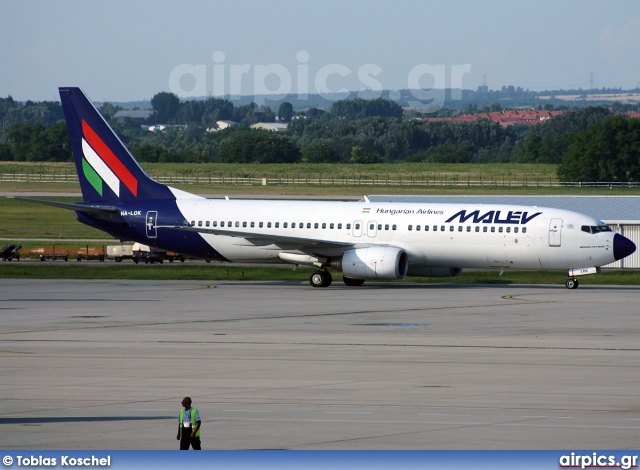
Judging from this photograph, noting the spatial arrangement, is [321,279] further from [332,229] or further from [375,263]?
[375,263]

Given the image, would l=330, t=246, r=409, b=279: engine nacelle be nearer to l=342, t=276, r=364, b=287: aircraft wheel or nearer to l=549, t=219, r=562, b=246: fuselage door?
l=342, t=276, r=364, b=287: aircraft wheel

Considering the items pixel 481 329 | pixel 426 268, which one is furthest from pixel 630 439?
pixel 426 268

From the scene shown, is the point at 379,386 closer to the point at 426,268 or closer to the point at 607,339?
the point at 607,339

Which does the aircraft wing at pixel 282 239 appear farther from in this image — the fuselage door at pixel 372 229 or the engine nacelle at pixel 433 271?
the engine nacelle at pixel 433 271

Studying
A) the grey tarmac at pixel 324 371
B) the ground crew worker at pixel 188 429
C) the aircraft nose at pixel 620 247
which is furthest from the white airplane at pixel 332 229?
the ground crew worker at pixel 188 429

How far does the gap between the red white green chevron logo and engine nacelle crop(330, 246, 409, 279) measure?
12573 millimetres

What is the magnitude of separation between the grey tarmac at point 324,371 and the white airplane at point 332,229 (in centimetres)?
359

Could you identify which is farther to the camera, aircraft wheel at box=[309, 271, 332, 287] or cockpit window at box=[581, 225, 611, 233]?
aircraft wheel at box=[309, 271, 332, 287]

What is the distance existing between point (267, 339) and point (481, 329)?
25.0 ft

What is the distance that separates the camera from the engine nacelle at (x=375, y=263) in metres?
53.0

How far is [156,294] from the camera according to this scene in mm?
51344

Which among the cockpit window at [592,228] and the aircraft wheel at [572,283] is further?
the aircraft wheel at [572,283]

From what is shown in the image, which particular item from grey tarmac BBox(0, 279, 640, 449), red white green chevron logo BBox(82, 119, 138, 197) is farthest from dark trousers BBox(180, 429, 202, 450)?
red white green chevron logo BBox(82, 119, 138, 197)

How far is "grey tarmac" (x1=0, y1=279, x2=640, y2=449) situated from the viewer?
20234mm
